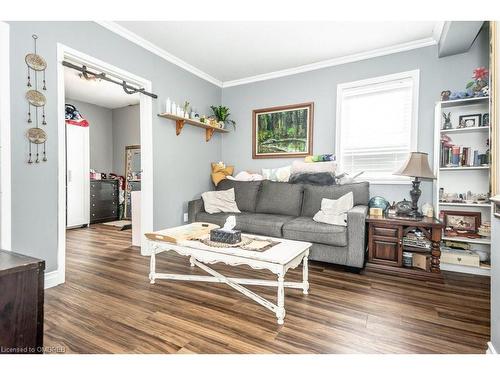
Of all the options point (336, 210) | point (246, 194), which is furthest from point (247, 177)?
point (336, 210)

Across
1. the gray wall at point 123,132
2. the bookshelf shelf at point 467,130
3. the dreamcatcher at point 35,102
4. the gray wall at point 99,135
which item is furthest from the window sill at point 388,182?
the gray wall at point 99,135

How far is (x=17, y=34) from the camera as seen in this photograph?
199 cm

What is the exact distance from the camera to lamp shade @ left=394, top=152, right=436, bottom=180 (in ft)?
8.65

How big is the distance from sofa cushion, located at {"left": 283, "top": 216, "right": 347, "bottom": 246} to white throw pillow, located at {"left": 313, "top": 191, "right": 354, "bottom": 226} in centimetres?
7

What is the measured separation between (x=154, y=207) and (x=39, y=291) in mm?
2000

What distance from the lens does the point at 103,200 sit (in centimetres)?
544

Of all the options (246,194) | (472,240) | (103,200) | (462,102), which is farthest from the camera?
(103,200)

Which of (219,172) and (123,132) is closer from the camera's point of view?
(219,172)

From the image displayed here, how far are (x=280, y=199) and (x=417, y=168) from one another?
1.59 meters

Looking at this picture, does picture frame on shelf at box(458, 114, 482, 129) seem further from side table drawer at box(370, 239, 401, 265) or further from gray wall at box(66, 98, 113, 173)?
gray wall at box(66, 98, 113, 173)

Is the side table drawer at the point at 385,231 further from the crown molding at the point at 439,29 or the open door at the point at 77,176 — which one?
the open door at the point at 77,176

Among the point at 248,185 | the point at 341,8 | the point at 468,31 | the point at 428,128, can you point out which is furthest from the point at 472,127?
the point at 248,185

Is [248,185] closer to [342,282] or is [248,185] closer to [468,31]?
[342,282]

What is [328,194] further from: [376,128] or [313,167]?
[376,128]
